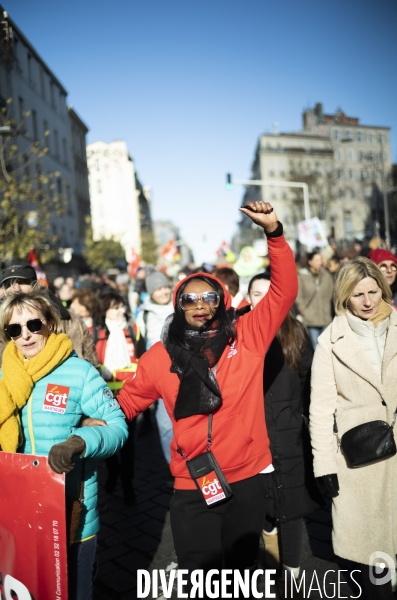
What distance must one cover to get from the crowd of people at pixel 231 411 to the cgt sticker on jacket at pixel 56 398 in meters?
0.03

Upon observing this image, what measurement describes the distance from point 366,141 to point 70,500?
320 feet

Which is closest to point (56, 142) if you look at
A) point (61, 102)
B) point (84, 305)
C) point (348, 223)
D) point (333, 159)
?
point (61, 102)

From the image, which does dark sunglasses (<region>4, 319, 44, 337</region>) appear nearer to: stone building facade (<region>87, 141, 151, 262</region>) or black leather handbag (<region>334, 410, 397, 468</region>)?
black leather handbag (<region>334, 410, 397, 468</region>)

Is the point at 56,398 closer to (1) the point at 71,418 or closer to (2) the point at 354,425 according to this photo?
(1) the point at 71,418

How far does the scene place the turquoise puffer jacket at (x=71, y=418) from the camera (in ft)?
8.78

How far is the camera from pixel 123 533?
15.9ft

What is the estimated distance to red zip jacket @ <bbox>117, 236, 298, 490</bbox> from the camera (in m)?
2.87

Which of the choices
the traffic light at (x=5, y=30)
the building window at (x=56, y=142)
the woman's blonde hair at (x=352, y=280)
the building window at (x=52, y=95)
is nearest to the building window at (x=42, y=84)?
the building window at (x=52, y=95)

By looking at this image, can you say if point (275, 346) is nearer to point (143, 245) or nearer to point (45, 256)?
point (45, 256)

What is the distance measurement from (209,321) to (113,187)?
259 ft

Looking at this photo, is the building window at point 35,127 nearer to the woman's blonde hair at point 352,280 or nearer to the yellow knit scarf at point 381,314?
the woman's blonde hair at point 352,280

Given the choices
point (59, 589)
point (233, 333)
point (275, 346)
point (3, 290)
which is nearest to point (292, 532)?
point (275, 346)

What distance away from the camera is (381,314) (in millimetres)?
3404

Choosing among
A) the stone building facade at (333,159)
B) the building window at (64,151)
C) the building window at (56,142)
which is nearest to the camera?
the building window at (56,142)
